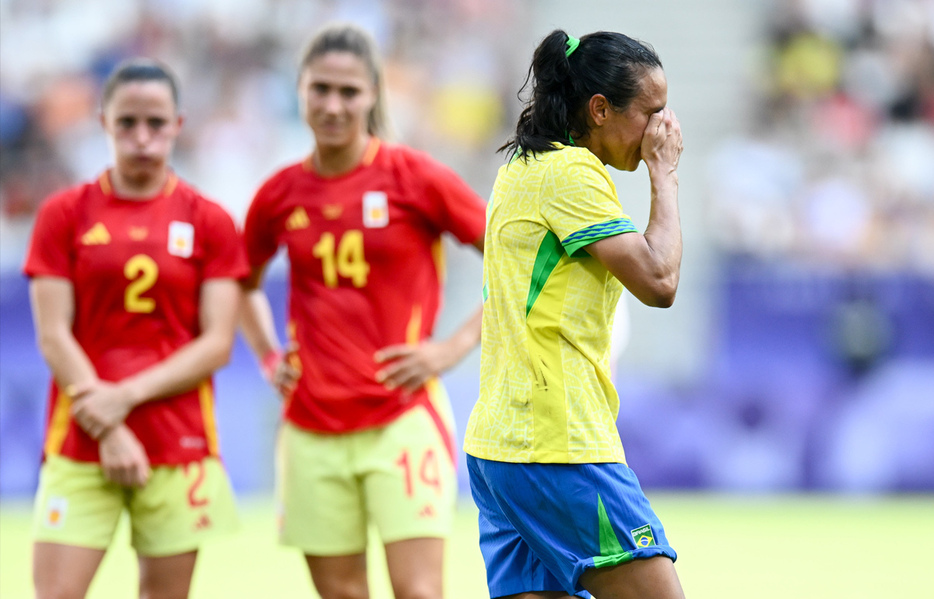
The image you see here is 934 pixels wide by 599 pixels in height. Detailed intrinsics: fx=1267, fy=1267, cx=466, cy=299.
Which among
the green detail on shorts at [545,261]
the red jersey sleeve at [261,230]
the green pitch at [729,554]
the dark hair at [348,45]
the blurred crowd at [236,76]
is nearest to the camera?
the green detail on shorts at [545,261]

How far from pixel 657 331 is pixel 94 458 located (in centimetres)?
842

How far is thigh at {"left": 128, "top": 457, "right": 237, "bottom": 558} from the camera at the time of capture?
4398 mm

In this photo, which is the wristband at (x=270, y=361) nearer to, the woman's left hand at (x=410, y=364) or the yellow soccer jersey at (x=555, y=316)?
the woman's left hand at (x=410, y=364)

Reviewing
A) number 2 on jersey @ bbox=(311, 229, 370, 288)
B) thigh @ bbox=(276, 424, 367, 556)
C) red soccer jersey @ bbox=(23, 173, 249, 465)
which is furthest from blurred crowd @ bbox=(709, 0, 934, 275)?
red soccer jersey @ bbox=(23, 173, 249, 465)

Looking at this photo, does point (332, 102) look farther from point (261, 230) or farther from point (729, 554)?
point (729, 554)

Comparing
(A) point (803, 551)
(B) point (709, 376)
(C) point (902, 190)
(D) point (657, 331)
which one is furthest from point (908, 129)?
(A) point (803, 551)

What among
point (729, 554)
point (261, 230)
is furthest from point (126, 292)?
point (729, 554)

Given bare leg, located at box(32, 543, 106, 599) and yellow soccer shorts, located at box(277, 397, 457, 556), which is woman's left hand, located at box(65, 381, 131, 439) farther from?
yellow soccer shorts, located at box(277, 397, 457, 556)

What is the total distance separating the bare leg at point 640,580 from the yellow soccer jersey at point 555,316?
0.28 meters

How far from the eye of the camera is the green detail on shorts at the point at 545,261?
328 cm

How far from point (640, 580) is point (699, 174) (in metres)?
11.1

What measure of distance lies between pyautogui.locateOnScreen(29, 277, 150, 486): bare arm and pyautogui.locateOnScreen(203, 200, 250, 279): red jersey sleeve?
0.50m

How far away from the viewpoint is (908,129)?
13.5m

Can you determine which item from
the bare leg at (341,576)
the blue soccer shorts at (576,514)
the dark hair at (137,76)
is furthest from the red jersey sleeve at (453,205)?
the blue soccer shorts at (576,514)
